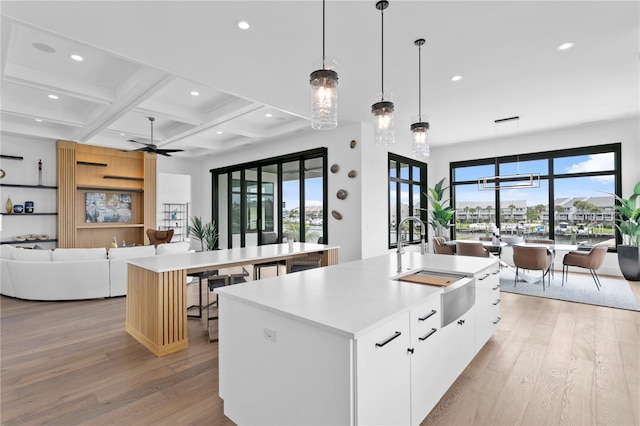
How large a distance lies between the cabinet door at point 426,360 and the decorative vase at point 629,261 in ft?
19.6

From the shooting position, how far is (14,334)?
128 inches

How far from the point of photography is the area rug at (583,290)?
4258 mm

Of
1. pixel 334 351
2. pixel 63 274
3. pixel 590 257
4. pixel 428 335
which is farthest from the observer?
pixel 590 257

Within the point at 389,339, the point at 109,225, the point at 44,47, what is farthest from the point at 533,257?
the point at 109,225

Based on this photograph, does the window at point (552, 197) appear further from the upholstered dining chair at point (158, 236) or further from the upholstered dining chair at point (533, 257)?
the upholstered dining chair at point (158, 236)

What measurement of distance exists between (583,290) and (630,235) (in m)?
1.77

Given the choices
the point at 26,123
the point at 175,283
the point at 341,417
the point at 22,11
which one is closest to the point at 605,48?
the point at 341,417

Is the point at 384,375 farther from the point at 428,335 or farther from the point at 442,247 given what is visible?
the point at 442,247

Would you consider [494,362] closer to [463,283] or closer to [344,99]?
[463,283]

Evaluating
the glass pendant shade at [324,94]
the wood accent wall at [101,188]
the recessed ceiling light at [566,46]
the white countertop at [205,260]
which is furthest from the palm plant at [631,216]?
the wood accent wall at [101,188]

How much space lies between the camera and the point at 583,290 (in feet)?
15.9

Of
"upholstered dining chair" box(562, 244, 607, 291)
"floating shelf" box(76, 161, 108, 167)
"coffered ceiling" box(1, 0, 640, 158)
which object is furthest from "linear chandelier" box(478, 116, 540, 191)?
"floating shelf" box(76, 161, 108, 167)

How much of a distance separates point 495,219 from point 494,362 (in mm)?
5755

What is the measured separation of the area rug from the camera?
4.26 meters
